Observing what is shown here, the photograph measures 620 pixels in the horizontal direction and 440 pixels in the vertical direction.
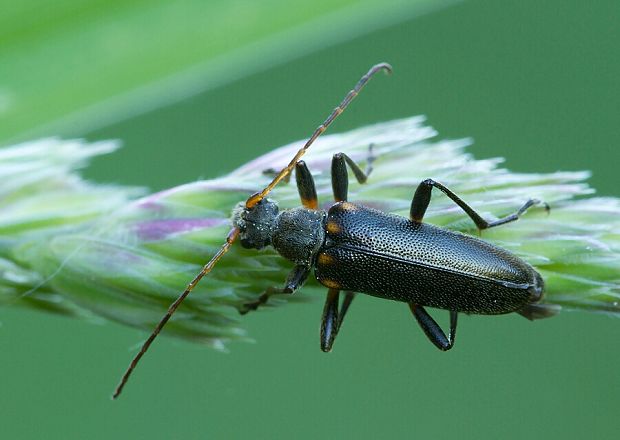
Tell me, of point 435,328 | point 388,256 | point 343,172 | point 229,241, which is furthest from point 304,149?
point 435,328

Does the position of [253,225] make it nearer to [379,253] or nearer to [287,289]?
[287,289]

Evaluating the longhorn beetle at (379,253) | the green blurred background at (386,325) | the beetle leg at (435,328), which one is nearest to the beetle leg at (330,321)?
the longhorn beetle at (379,253)

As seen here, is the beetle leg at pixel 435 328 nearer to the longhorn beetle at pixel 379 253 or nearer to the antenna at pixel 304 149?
the longhorn beetle at pixel 379 253

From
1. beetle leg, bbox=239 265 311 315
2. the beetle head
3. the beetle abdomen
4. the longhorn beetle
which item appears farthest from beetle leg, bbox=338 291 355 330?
the beetle head

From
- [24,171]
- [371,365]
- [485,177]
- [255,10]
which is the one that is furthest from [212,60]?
[371,365]

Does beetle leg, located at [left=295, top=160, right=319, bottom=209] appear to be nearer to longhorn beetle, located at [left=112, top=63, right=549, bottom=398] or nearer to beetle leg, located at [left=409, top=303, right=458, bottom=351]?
longhorn beetle, located at [left=112, top=63, right=549, bottom=398]

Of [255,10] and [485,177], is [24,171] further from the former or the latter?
[485,177]
